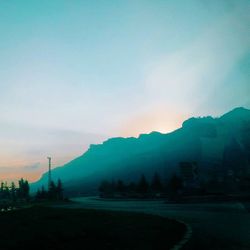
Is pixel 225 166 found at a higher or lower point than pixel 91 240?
higher

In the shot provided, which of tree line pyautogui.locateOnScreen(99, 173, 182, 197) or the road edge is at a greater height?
tree line pyautogui.locateOnScreen(99, 173, 182, 197)

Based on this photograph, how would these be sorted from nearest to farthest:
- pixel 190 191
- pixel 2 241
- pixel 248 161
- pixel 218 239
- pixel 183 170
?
pixel 2 241, pixel 218 239, pixel 183 170, pixel 190 191, pixel 248 161

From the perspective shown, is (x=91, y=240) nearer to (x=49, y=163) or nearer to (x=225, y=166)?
(x=49, y=163)

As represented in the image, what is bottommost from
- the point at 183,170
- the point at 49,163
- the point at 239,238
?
the point at 239,238

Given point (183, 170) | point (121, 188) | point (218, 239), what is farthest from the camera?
point (121, 188)

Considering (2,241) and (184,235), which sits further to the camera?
(184,235)

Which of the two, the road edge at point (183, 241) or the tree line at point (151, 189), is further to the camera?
the tree line at point (151, 189)

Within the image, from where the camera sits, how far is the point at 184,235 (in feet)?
46.4

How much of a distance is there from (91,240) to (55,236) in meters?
1.55

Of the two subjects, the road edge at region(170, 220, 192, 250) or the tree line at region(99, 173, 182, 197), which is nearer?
the road edge at region(170, 220, 192, 250)

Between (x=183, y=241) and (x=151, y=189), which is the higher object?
(x=151, y=189)

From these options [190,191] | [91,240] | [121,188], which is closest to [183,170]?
[91,240]

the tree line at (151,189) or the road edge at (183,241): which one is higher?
the tree line at (151,189)

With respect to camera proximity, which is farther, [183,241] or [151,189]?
[151,189]
